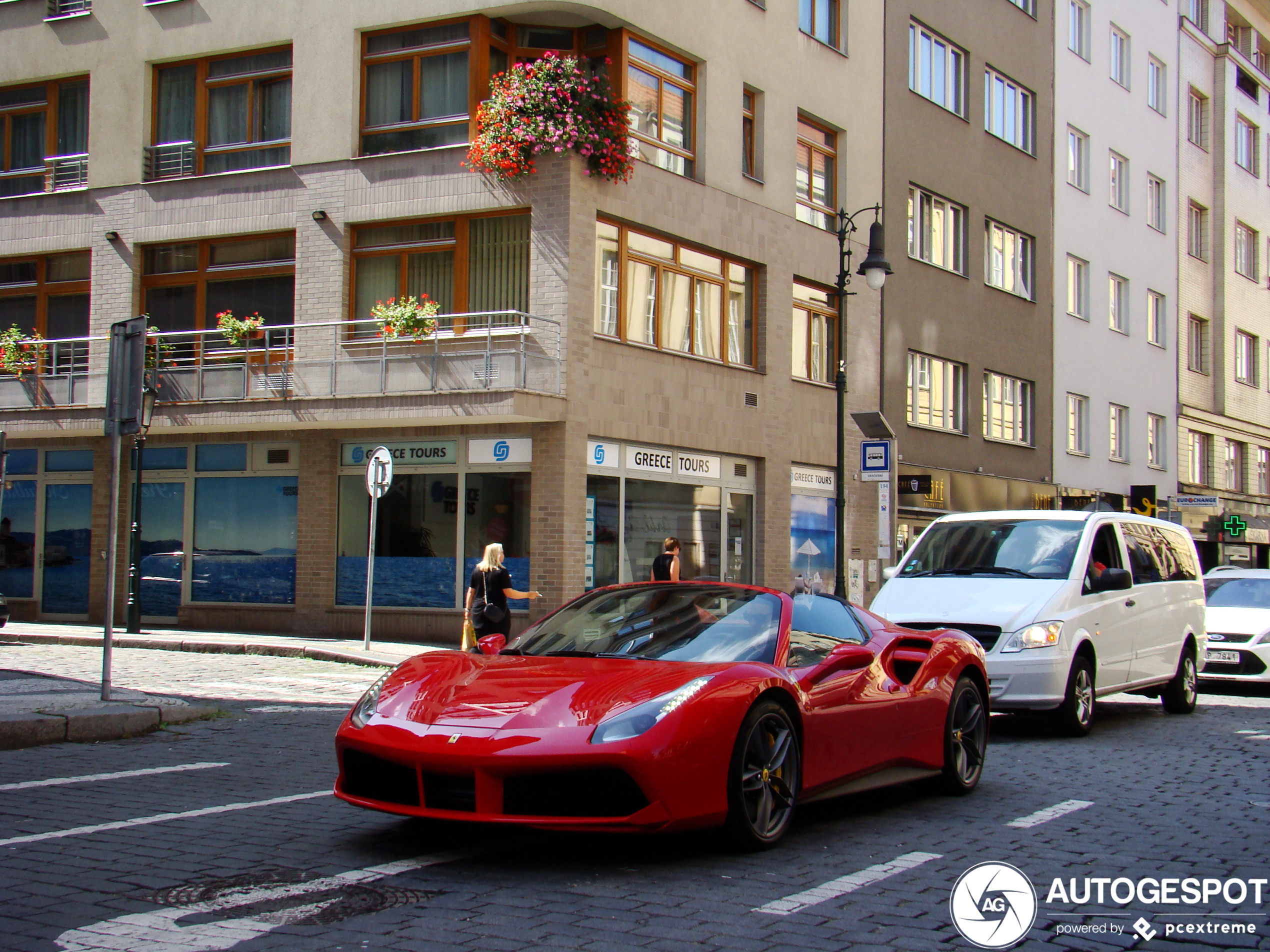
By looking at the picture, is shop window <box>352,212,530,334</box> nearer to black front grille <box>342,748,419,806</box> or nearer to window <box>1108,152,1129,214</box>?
black front grille <box>342,748,419,806</box>

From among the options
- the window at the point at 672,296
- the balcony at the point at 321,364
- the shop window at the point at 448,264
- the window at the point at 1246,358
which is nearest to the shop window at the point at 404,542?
the balcony at the point at 321,364

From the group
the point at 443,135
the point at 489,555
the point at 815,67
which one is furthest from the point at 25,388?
the point at 815,67

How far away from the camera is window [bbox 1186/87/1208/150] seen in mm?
43625

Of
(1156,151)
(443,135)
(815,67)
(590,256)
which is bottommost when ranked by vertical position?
(590,256)

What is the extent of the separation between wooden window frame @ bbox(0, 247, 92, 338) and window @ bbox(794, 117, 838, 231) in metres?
13.1

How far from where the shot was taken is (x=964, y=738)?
26.7ft

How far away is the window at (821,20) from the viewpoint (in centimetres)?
2588

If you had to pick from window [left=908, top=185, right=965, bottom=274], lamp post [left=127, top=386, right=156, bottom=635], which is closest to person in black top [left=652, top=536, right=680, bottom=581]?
lamp post [left=127, top=386, right=156, bottom=635]

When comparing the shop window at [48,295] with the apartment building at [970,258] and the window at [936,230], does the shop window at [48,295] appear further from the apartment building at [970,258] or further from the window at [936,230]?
the window at [936,230]

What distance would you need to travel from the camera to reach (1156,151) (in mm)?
40625

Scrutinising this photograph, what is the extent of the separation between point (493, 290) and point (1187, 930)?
16857 millimetres

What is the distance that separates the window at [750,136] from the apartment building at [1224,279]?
22149mm

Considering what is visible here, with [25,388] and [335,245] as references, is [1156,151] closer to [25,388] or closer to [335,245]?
[335,245]
